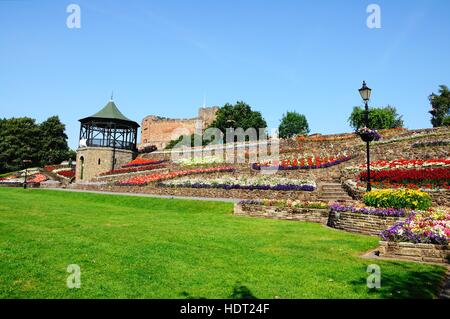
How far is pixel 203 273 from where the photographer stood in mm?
5863

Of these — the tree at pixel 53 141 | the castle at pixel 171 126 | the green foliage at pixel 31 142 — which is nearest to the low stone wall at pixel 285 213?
the castle at pixel 171 126

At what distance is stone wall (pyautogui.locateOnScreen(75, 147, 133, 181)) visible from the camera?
1619 inches

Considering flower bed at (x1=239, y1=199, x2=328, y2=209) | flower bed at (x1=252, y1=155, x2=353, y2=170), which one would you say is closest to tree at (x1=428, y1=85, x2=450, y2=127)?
flower bed at (x1=252, y1=155, x2=353, y2=170)

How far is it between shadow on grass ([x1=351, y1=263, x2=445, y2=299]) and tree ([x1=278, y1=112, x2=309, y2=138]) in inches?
2780

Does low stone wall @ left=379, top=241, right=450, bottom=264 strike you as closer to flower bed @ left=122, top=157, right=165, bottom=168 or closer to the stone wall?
flower bed @ left=122, top=157, right=165, bottom=168

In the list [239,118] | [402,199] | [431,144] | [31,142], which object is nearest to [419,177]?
[402,199]

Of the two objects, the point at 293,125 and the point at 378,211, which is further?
the point at 293,125

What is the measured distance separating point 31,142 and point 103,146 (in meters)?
27.0

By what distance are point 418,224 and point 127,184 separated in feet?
84.9

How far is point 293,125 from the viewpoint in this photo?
76.4m

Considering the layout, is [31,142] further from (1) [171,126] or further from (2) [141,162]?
(2) [141,162]

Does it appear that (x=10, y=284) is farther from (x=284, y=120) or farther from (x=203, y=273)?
(x=284, y=120)

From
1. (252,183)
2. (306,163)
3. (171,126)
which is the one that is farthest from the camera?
(171,126)
